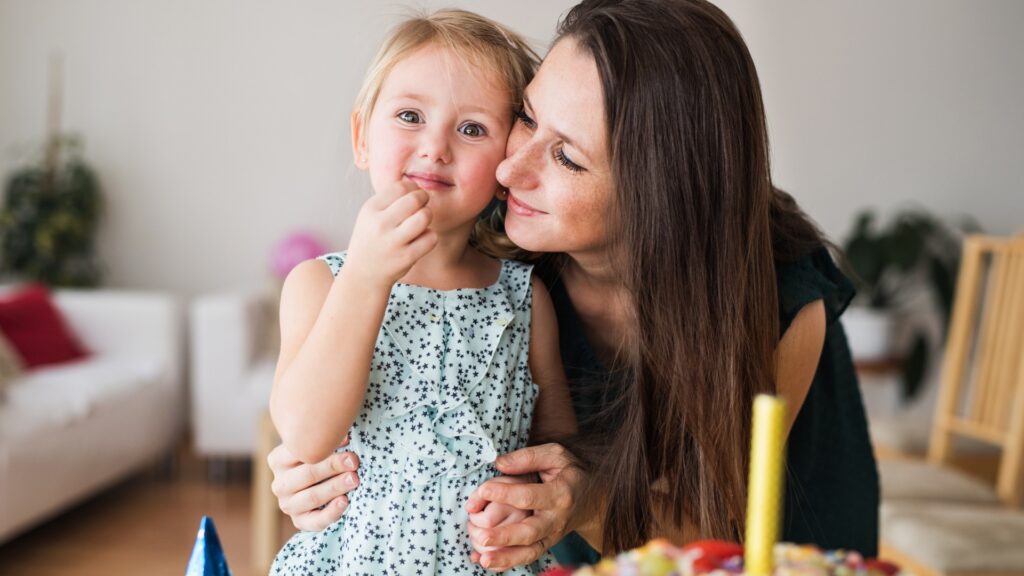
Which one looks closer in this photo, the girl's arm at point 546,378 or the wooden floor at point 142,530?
the girl's arm at point 546,378

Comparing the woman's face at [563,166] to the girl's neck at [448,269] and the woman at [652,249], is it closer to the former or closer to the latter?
the woman at [652,249]

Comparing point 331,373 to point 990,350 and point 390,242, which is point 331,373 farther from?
point 990,350

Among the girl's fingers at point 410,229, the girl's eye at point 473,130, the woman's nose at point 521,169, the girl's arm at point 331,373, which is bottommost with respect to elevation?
the girl's arm at point 331,373

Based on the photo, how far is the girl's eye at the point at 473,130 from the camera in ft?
3.63

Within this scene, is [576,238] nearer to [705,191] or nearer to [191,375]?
[705,191]

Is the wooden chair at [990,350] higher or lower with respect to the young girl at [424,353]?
lower

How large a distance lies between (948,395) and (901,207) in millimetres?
2132

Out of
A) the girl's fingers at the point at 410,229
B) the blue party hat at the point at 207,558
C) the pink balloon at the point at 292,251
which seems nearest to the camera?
the blue party hat at the point at 207,558

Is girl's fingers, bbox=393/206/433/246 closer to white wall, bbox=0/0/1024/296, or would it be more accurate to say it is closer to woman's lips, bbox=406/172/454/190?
woman's lips, bbox=406/172/454/190

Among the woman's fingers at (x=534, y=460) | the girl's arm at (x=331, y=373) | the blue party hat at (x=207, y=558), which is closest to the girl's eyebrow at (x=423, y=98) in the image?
the girl's arm at (x=331, y=373)

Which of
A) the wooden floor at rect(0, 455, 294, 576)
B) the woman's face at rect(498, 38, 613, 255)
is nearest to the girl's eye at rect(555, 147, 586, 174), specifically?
the woman's face at rect(498, 38, 613, 255)

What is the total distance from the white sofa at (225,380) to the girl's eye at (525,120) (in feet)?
10.9

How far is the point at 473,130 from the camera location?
1114 mm

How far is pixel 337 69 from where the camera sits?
201 inches
